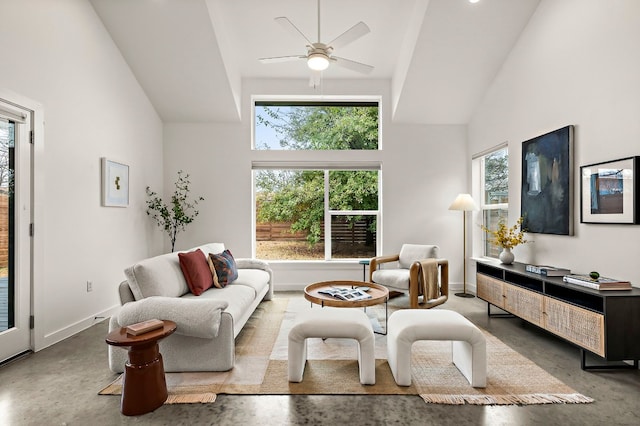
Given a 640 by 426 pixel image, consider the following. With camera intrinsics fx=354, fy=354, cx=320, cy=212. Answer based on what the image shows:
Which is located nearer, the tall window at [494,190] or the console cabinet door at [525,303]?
the console cabinet door at [525,303]

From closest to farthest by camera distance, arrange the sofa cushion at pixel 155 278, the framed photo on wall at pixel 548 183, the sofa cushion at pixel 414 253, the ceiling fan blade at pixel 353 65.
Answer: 1. the sofa cushion at pixel 155 278
2. the framed photo on wall at pixel 548 183
3. the ceiling fan blade at pixel 353 65
4. the sofa cushion at pixel 414 253

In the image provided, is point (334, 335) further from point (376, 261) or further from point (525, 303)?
point (376, 261)

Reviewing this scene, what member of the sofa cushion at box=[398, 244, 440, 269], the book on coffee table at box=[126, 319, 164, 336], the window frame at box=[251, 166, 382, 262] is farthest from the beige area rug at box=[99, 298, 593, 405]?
the window frame at box=[251, 166, 382, 262]

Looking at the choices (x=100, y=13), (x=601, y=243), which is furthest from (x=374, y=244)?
(x=100, y=13)

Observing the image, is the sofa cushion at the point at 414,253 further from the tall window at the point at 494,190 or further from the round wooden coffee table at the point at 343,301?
the round wooden coffee table at the point at 343,301

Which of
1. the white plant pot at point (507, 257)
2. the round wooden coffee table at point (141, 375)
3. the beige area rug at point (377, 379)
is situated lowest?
the beige area rug at point (377, 379)

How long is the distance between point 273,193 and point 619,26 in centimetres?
443

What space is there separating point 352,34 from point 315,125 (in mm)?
2590

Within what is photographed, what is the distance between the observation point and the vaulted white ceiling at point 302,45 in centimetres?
397

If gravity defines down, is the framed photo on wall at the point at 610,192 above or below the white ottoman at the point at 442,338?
above

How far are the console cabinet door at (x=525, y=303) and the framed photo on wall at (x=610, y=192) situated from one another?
813 millimetres

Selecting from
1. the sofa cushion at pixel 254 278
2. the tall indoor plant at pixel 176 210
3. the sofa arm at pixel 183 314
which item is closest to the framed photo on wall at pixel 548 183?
the sofa cushion at pixel 254 278

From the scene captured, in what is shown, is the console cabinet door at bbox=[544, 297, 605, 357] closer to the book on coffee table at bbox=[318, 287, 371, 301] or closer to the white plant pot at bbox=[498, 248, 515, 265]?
the white plant pot at bbox=[498, 248, 515, 265]

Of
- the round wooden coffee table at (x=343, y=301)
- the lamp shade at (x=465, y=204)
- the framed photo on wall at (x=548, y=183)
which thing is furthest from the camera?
the lamp shade at (x=465, y=204)
